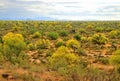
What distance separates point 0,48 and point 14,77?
6596 mm

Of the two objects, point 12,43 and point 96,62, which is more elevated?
point 12,43

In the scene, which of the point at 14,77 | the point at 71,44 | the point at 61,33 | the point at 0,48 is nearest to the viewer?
the point at 14,77

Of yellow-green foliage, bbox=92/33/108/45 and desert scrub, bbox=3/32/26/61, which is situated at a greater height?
desert scrub, bbox=3/32/26/61

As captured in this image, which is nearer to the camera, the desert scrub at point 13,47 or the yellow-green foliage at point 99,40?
the desert scrub at point 13,47

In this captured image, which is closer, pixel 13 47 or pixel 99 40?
pixel 13 47

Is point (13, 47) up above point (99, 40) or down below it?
above

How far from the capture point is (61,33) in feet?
153

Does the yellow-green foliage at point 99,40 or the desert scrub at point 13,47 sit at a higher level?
the desert scrub at point 13,47

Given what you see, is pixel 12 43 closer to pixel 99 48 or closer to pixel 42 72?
pixel 42 72

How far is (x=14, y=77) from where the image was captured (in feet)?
51.3

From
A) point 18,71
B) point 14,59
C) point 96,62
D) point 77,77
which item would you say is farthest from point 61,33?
point 77,77

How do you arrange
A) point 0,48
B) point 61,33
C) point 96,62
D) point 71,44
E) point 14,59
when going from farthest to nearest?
point 61,33, point 71,44, point 96,62, point 0,48, point 14,59

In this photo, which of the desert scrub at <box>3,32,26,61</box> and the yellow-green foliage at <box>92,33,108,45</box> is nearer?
the desert scrub at <box>3,32,26,61</box>

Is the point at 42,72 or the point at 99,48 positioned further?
the point at 99,48
